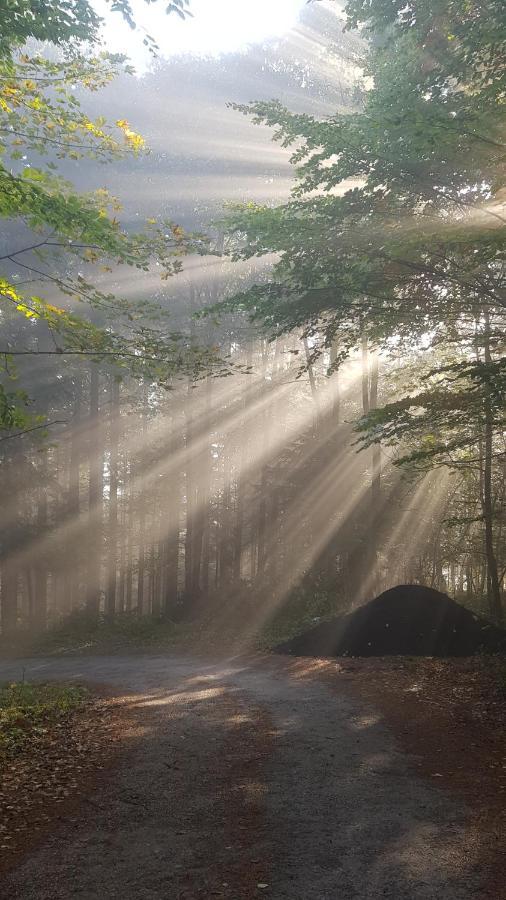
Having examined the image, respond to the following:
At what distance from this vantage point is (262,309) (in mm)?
11102

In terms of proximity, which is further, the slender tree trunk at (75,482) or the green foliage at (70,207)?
the slender tree trunk at (75,482)

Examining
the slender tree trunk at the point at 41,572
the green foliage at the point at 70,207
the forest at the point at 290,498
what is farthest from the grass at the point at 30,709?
the slender tree trunk at the point at 41,572

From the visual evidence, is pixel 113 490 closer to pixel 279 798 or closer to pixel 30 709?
pixel 30 709

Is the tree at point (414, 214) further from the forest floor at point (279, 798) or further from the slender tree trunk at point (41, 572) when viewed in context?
the slender tree trunk at point (41, 572)

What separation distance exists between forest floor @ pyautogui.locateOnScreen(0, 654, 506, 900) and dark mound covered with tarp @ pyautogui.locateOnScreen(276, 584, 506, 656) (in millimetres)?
1657

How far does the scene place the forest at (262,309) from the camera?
8.91 m

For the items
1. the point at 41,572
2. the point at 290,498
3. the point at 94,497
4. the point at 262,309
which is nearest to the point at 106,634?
the point at 41,572

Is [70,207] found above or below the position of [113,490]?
above

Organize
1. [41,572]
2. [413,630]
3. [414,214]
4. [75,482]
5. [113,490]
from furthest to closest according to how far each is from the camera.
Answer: [113,490] → [41,572] → [75,482] → [413,630] → [414,214]

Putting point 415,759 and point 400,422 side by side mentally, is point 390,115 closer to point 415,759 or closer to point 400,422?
point 400,422

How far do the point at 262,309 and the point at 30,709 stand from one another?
7634 mm

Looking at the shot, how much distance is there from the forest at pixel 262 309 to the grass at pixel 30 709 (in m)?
3.94

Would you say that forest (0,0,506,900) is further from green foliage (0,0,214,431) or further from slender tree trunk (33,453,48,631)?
slender tree trunk (33,453,48,631)

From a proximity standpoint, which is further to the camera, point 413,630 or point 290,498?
point 290,498
